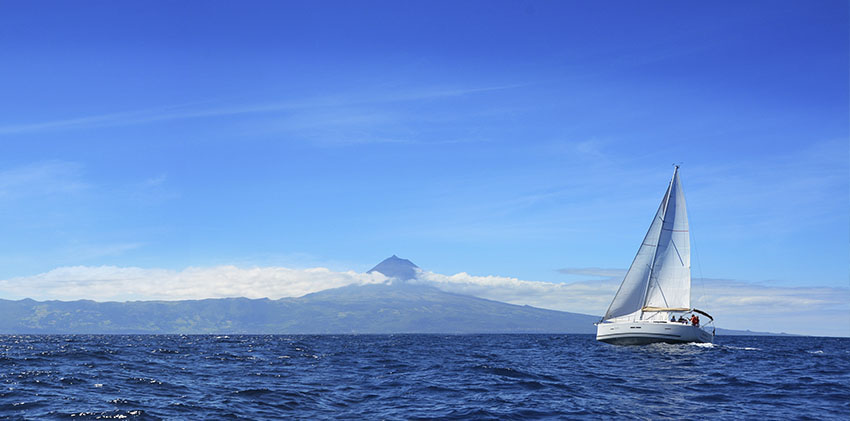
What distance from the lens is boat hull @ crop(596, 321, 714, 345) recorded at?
59.7 metres

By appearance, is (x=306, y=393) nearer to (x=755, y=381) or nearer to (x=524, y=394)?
(x=524, y=394)

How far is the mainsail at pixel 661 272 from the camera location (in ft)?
214

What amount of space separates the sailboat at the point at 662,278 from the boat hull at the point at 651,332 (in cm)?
133

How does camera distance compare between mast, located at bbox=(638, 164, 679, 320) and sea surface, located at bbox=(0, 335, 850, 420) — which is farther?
mast, located at bbox=(638, 164, 679, 320)

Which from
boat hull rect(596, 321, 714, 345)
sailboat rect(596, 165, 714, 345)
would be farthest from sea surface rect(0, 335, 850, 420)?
sailboat rect(596, 165, 714, 345)

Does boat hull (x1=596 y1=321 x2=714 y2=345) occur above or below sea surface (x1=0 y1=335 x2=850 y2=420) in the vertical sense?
above

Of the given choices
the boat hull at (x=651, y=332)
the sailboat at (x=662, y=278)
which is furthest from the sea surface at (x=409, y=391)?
the sailboat at (x=662, y=278)

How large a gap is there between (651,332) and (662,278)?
833 cm

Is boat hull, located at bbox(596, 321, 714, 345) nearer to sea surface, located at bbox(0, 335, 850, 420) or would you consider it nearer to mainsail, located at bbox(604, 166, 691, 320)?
mainsail, located at bbox(604, 166, 691, 320)

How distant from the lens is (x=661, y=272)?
216 ft

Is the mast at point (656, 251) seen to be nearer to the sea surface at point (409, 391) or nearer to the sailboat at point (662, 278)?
the sailboat at point (662, 278)

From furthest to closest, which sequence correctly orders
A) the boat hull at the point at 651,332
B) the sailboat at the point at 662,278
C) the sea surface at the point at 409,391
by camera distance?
the sailboat at the point at 662,278 → the boat hull at the point at 651,332 → the sea surface at the point at 409,391

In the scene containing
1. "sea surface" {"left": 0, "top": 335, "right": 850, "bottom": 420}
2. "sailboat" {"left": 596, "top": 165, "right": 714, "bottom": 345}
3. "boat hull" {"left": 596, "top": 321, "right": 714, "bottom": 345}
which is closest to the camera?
"sea surface" {"left": 0, "top": 335, "right": 850, "bottom": 420}

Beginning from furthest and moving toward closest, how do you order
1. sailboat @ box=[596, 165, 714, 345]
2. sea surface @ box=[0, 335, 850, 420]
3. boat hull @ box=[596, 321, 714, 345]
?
sailboat @ box=[596, 165, 714, 345] → boat hull @ box=[596, 321, 714, 345] → sea surface @ box=[0, 335, 850, 420]
